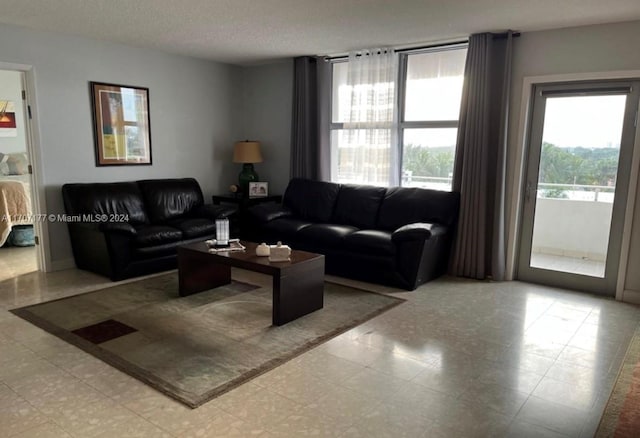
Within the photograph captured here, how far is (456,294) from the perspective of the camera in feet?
13.7

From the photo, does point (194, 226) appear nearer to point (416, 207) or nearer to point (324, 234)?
point (324, 234)

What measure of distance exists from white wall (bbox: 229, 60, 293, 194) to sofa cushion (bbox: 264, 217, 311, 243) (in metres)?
1.19

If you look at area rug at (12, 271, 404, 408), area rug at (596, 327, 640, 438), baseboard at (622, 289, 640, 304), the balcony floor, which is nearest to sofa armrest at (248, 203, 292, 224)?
area rug at (12, 271, 404, 408)

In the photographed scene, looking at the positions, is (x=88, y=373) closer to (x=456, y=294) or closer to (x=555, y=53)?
(x=456, y=294)

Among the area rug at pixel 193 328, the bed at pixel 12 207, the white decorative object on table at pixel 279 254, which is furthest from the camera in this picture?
the bed at pixel 12 207

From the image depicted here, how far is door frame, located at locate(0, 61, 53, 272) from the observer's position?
448 cm

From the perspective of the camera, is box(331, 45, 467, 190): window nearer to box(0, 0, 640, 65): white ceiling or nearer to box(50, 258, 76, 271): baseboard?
box(0, 0, 640, 65): white ceiling

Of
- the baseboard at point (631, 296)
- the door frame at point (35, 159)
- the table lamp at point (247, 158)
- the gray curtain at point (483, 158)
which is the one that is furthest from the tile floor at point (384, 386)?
the table lamp at point (247, 158)

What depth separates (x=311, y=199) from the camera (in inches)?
219

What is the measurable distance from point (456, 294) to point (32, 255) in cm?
486

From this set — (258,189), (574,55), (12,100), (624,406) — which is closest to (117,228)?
(258,189)

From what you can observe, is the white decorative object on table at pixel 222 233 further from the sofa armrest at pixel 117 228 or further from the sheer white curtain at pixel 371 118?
the sheer white curtain at pixel 371 118

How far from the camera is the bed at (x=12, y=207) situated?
5562 millimetres

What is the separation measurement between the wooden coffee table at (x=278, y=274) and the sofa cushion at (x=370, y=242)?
861 millimetres
